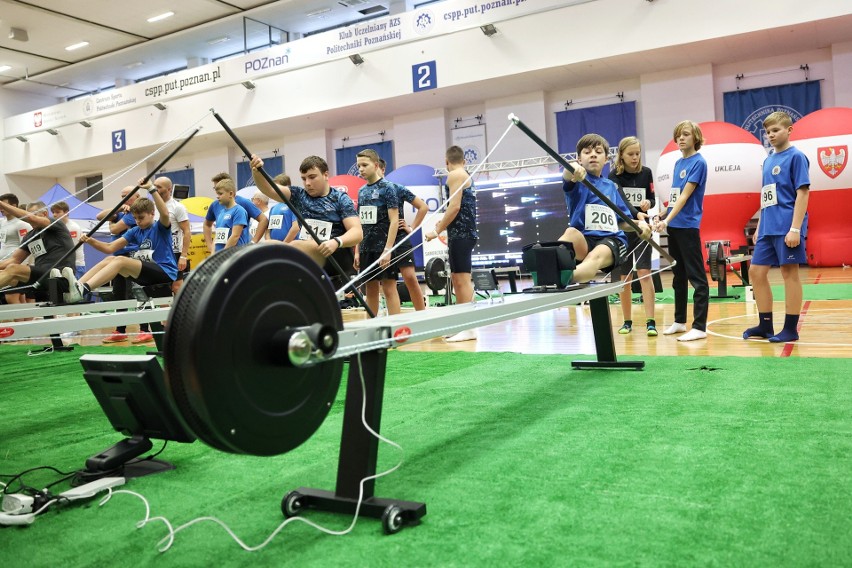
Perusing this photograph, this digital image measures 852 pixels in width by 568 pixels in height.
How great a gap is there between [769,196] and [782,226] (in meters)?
0.20

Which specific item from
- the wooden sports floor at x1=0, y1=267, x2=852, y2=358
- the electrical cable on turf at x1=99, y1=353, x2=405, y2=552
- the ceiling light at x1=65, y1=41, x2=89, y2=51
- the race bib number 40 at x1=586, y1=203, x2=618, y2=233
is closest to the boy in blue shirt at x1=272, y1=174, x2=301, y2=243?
the wooden sports floor at x1=0, y1=267, x2=852, y2=358

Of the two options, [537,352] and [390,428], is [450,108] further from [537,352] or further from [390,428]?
[390,428]

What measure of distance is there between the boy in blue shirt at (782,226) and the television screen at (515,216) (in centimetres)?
757

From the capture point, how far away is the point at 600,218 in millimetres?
3709

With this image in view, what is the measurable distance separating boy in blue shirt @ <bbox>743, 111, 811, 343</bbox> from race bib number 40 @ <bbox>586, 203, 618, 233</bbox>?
105 cm

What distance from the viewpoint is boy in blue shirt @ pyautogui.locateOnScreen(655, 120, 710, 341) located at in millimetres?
4215

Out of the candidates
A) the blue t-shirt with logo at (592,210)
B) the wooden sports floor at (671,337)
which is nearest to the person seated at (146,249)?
the wooden sports floor at (671,337)

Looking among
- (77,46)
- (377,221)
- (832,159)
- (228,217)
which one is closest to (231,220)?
(228,217)

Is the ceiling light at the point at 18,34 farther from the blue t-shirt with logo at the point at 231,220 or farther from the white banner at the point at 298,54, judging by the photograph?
the blue t-shirt with logo at the point at 231,220

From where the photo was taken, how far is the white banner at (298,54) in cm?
1148

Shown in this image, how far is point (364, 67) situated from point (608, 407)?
11.2 m

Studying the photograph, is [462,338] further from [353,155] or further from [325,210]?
[353,155]

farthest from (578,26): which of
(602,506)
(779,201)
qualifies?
(602,506)

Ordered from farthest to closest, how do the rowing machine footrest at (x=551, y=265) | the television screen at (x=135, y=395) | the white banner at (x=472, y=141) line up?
the white banner at (x=472, y=141)
the rowing machine footrest at (x=551, y=265)
the television screen at (x=135, y=395)
